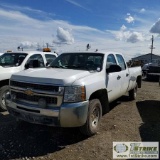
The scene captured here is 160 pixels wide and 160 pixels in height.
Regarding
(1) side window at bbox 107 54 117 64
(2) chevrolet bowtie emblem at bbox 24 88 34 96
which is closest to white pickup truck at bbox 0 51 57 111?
(1) side window at bbox 107 54 117 64

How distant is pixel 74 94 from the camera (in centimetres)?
447

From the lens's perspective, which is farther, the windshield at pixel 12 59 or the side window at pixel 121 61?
the windshield at pixel 12 59

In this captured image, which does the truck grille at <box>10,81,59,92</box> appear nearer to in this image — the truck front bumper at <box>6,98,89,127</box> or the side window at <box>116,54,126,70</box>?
the truck front bumper at <box>6,98,89,127</box>

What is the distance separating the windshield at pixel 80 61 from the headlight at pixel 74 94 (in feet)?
4.13

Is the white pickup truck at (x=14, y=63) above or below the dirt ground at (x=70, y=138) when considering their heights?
above

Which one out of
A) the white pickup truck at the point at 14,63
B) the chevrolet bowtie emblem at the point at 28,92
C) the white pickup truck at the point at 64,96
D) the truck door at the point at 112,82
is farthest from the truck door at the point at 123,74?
the chevrolet bowtie emblem at the point at 28,92

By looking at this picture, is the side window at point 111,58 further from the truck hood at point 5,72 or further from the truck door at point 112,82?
the truck hood at point 5,72

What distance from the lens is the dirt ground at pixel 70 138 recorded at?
4312 millimetres

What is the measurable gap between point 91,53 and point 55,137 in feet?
7.99

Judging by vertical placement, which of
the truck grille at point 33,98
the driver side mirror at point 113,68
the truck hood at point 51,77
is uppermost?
the driver side mirror at point 113,68

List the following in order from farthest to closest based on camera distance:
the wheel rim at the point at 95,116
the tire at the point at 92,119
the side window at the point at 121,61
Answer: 1. the side window at the point at 121,61
2. the wheel rim at the point at 95,116
3. the tire at the point at 92,119

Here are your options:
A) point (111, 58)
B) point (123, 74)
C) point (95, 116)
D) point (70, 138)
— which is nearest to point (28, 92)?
point (70, 138)

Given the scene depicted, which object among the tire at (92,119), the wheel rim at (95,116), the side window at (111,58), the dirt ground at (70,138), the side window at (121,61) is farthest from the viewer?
the side window at (121,61)

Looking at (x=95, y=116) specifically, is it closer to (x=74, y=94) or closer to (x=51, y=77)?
(x=74, y=94)
